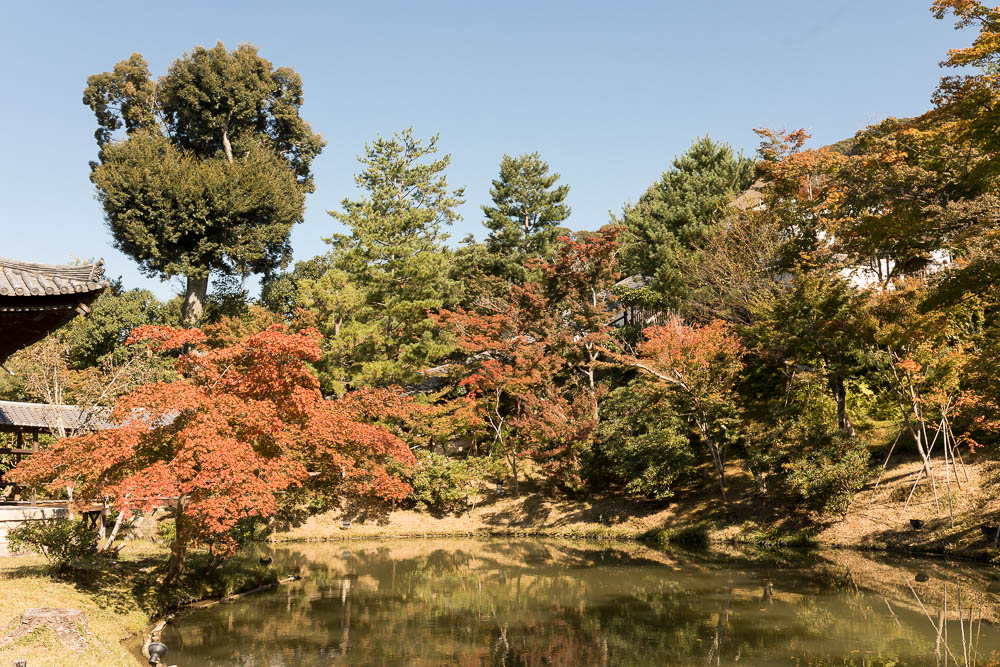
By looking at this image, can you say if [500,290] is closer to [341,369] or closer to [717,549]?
[341,369]

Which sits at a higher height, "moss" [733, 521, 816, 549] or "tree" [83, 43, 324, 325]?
"tree" [83, 43, 324, 325]

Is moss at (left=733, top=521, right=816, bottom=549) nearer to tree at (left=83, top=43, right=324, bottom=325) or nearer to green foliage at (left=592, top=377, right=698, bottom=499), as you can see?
green foliage at (left=592, top=377, right=698, bottom=499)

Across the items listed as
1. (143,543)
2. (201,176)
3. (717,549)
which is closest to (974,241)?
(717,549)

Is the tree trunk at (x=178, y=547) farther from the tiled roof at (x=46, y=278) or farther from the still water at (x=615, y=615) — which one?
the tiled roof at (x=46, y=278)

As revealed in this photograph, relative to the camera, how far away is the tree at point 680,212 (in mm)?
29594

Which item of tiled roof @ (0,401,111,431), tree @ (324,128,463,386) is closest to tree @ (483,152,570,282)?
tree @ (324,128,463,386)

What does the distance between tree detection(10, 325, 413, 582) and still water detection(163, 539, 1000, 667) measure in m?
2.15

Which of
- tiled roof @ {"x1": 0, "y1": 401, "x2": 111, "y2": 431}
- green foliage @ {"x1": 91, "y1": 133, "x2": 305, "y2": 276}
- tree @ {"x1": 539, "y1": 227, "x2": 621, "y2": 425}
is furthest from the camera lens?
green foliage @ {"x1": 91, "y1": 133, "x2": 305, "y2": 276}

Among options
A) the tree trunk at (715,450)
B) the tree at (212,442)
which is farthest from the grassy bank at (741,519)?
the tree at (212,442)

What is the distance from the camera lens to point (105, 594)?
11461 millimetres

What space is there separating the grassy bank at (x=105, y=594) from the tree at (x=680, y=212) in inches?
800

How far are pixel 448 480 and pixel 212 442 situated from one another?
645 inches

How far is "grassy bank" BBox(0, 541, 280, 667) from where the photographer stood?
7969 millimetres

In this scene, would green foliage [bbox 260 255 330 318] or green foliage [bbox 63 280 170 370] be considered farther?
green foliage [bbox 260 255 330 318]
